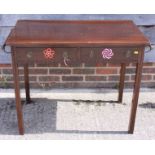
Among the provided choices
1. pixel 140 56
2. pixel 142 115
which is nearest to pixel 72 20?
pixel 140 56

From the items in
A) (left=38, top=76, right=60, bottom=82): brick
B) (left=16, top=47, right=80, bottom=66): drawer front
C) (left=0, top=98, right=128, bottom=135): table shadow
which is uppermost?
(left=16, top=47, right=80, bottom=66): drawer front

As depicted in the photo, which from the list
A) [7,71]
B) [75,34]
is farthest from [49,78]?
[75,34]

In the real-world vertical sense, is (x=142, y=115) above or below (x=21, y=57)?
below

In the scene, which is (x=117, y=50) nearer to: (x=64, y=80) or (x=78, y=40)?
(x=78, y=40)

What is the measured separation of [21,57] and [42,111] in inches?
32.6

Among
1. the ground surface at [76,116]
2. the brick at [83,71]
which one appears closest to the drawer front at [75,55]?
the ground surface at [76,116]

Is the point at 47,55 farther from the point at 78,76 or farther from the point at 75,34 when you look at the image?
the point at 78,76

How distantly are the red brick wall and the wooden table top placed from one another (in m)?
0.65

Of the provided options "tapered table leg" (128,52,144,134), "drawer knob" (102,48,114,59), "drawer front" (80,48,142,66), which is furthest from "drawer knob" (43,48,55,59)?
"tapered table leg" (128,52,144,134)

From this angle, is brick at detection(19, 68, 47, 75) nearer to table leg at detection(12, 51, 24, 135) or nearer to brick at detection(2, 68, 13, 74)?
brick at detection(2, 68, 13, 74)

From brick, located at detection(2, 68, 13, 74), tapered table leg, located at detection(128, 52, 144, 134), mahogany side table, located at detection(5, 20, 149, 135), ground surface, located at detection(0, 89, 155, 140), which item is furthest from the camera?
brick, located at detection(2, 68, 13, 74)

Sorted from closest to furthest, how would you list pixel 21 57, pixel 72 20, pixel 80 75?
pixel 21 57, pixel 72 20, pixel 80 75

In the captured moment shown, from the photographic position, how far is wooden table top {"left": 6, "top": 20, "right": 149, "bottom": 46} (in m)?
2.24

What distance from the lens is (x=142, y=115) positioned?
2.91m
